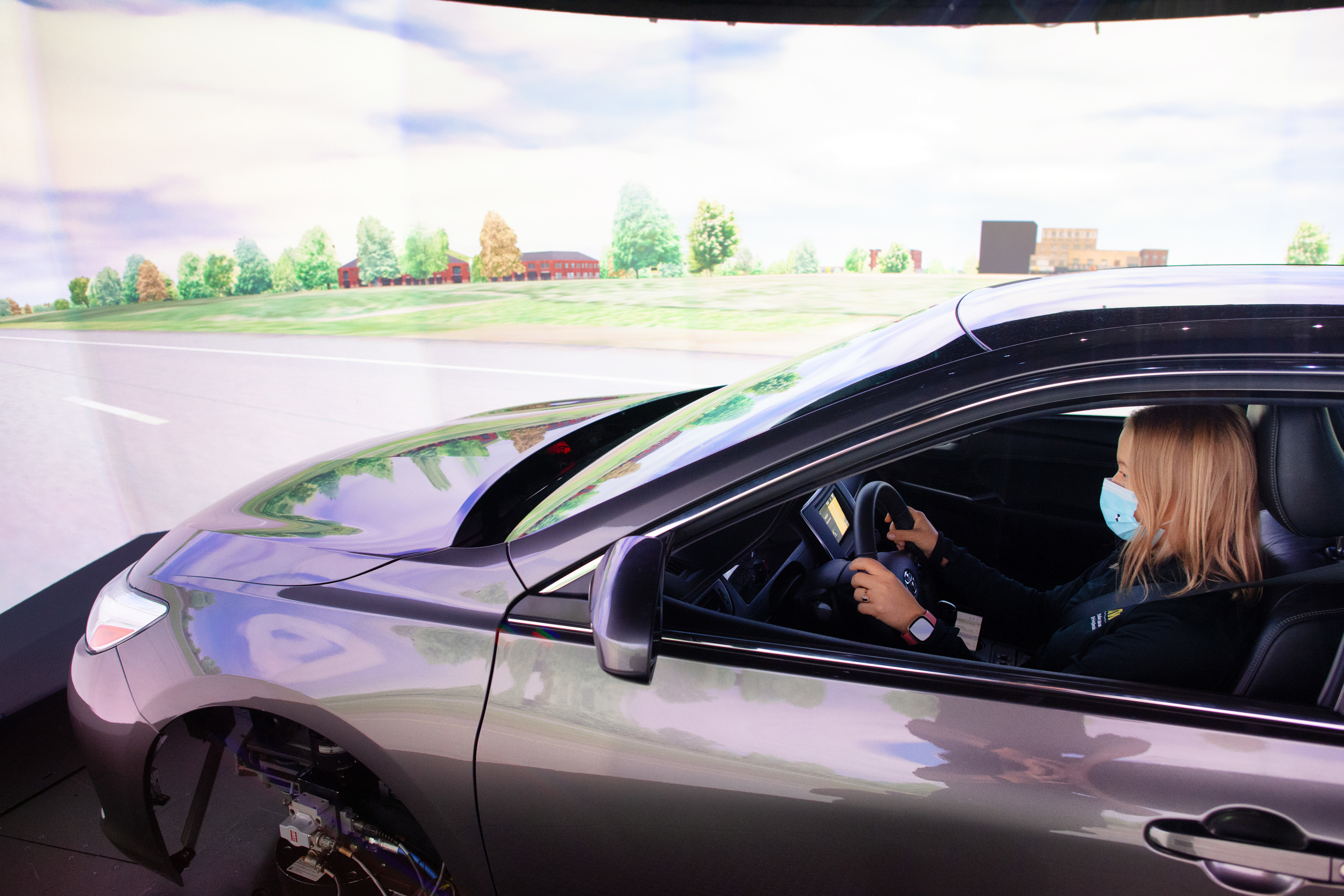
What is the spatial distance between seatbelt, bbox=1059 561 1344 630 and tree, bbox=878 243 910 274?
14.9m

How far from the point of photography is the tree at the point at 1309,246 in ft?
33.8

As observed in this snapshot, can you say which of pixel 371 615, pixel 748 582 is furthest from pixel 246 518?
pixel 748 582

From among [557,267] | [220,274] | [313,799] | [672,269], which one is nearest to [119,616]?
[313,799]

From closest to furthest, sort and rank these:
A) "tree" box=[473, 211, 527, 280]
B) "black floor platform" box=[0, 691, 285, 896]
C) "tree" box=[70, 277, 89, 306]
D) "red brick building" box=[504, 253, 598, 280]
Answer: "black floor platform" box=[0, 691, 285, 896] < "tree" box=[70, 277, 89, 306] < "tree" box=[473, 211, 527, 280] < "red brick building" box=[504, 253, 598, 280]

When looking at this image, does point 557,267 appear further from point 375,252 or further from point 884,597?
point 884,597

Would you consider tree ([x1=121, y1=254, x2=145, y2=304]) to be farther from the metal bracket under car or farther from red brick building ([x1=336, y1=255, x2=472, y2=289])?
the metal bracket under car

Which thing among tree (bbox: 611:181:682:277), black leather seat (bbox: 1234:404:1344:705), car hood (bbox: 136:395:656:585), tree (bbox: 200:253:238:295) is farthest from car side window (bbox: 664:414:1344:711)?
tree (bbox: 200:253:238:295)

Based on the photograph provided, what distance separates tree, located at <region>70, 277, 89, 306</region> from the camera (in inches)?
625

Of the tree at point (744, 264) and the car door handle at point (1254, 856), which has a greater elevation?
the tree at point (744, 264)

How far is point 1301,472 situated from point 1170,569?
0.91 feet

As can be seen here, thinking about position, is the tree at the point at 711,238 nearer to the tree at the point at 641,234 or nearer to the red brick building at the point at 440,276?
the tree at the point at 641,234

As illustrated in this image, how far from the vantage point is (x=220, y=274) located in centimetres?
1686

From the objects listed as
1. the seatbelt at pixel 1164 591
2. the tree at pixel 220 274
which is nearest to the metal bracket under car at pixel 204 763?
the seatbelt at pixel 1164 591

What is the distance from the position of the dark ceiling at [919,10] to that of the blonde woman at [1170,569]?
872 centimetres
